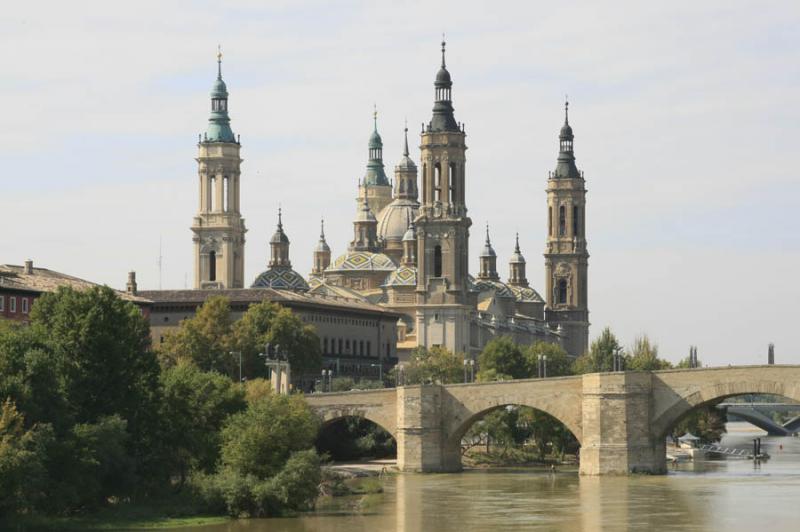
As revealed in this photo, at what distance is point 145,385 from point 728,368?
97.6 ft

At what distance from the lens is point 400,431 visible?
354 feet

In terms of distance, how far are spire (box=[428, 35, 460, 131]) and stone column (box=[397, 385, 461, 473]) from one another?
7075 cm

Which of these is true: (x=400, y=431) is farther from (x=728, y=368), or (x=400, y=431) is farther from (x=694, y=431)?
(x=694, y=431)

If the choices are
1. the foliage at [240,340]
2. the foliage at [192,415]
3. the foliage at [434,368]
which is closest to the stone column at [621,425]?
the foliage at [192,415]

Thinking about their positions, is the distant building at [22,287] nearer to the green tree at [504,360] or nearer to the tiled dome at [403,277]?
the green tree at [504,360]

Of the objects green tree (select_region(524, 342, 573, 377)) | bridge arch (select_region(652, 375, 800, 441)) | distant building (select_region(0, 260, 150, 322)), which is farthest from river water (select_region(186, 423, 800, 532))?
green tree (select_region(524, 342, 573, 377))

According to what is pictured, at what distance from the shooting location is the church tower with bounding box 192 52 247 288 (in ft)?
611

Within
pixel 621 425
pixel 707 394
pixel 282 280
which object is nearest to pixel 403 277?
pixel 282 280

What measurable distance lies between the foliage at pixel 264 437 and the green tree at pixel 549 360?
7862 cm

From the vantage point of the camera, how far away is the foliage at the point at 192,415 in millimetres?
80625

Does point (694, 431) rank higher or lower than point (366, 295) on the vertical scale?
lower

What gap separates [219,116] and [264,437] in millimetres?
109809

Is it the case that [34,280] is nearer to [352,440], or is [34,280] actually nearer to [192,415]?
[352,440]

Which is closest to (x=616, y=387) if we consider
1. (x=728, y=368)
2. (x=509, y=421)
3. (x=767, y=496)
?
(x=728, y=368)
